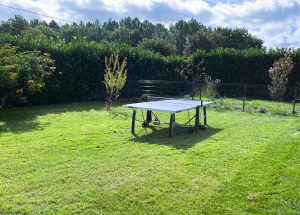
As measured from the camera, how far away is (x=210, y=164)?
5223 millimetres

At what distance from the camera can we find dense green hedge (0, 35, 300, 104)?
13251 mm

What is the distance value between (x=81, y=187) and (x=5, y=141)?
3243mm

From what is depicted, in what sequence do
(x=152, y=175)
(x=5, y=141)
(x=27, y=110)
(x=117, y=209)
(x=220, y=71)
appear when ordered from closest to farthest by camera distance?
(x=117, y=209), (x=152, y=175), (x=5, y=141), (x=27, y=110), (x=220, y=71)

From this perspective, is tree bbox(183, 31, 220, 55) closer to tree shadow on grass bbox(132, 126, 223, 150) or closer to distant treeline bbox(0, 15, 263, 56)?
distant treeline bbox(0, 15, 263, 56)

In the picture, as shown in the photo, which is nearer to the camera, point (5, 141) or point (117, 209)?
point (117, 209)

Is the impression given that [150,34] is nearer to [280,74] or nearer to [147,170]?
[280,74]

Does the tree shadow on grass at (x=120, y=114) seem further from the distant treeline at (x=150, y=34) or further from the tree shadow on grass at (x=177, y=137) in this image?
the distant treeline at (x=150, y=34)

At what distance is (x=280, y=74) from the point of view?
53.9 ft

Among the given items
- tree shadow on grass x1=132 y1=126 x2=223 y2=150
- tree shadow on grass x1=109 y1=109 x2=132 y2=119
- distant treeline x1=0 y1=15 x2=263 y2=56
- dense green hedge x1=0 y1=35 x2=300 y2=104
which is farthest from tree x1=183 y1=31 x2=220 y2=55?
→ tree shadow on grass x1=132 y1=126 x2=223 y2=150

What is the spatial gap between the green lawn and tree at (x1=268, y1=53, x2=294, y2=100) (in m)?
7.92

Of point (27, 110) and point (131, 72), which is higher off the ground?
point (131, 72)

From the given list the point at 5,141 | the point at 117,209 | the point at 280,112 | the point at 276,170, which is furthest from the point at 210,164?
the point at 280,112

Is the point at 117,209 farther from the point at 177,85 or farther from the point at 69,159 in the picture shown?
the point at 177,85

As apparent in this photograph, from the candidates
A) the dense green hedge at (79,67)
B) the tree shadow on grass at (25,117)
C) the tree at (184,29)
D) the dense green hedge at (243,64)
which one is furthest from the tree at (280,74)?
the tree at (184,29)
